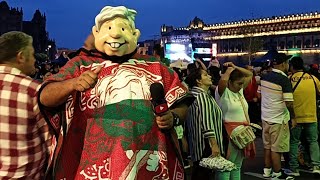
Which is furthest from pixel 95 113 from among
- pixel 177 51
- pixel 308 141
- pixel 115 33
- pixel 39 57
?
pixel 177 51

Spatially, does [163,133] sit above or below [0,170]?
above

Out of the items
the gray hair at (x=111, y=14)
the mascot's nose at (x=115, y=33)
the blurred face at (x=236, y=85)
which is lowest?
the blurred face at (x=236, y=85)

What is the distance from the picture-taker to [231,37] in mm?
107625

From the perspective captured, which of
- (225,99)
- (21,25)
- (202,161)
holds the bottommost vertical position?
(202,161)

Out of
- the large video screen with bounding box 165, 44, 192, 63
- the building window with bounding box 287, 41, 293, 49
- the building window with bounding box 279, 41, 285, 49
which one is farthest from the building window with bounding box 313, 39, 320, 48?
the large video screen with bounding box 165, 44, 192, 63

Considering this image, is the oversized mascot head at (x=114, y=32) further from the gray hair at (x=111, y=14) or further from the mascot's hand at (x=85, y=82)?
the mascot's hand at (x=85, y=82)

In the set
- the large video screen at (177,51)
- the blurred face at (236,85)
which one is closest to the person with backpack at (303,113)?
the blurred face at (236,85)

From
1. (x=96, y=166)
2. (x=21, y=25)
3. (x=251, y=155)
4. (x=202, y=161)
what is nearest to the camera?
(x=96, y=166)

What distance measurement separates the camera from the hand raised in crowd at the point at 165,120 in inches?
114

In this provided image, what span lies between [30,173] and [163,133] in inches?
32.1

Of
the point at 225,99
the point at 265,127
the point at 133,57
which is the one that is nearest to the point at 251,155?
the point at 225,99

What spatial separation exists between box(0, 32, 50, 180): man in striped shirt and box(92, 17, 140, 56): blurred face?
0.50m

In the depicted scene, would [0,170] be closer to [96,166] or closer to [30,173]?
[30,173]

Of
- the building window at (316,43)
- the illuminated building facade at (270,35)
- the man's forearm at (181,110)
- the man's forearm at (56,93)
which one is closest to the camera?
the man's forearm at (56,93)
